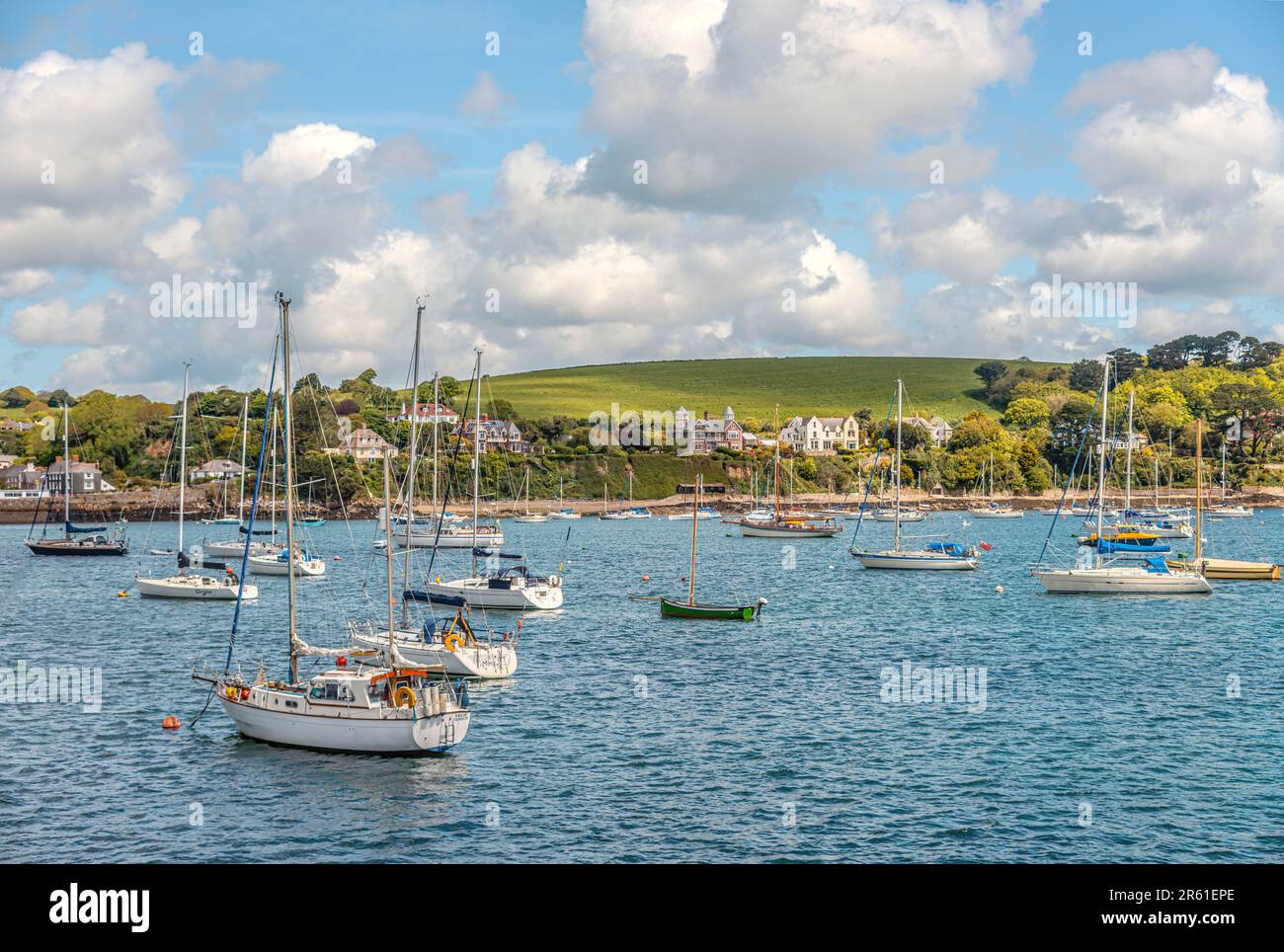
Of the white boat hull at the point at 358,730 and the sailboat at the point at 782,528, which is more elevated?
the sailboat at the point at 782,528

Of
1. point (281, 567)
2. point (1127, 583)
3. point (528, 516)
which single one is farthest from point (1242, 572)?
point (528, 516)

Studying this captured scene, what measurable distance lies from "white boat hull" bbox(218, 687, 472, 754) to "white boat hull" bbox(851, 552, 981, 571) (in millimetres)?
63692

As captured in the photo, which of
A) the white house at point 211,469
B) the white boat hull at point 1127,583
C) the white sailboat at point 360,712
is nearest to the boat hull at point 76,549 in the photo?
the white house at point 211,469

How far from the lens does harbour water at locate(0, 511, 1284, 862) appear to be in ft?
88.6

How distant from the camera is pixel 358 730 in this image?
33281 mm

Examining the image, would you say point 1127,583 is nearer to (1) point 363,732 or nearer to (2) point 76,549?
(1) point 363,732

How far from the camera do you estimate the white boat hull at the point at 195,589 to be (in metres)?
73.4

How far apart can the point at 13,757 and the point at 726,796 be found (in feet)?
70.2

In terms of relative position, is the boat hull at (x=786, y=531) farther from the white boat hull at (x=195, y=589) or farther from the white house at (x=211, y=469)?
the white house at (x=211, y=469)

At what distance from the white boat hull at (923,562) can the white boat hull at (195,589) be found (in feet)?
157

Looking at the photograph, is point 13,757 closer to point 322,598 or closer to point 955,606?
point 322,598

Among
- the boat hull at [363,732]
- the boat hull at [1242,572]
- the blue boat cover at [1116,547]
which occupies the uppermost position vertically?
the blue boat cover at [1116,547]

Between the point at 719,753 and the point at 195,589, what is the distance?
49.9m

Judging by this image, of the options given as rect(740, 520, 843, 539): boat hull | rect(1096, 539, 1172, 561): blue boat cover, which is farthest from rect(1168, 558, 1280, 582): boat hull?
rect(740, 520, 843, 539): boat hull
